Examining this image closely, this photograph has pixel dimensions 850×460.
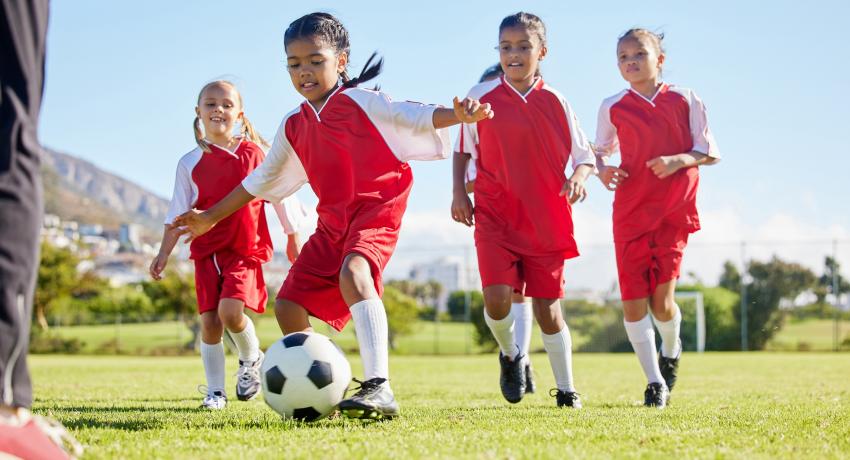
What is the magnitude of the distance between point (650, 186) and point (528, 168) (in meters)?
0.90

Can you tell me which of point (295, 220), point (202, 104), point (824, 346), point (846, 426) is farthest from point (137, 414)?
point (824, 346)

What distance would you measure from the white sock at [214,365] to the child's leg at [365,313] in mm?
2164

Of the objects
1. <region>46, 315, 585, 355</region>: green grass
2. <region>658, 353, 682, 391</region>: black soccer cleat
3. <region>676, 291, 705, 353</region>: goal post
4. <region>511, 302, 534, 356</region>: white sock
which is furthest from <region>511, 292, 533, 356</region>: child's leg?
<region>676, 291, 705, 353</region>: goal post

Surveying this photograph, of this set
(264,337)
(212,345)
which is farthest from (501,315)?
(264,337)

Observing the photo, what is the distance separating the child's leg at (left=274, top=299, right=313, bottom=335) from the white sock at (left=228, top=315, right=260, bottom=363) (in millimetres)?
1710

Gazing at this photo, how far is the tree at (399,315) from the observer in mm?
28531

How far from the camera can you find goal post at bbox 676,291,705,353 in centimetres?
2578

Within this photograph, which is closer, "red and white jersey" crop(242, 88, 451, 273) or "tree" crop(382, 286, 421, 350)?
"red and white jersey" crop(242, 88, 451, 273)

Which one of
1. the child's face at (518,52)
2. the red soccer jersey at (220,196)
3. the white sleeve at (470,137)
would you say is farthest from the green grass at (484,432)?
the child's face at (518,52)

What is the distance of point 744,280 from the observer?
27.3 metres

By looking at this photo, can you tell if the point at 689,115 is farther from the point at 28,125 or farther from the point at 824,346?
the point at 824,346

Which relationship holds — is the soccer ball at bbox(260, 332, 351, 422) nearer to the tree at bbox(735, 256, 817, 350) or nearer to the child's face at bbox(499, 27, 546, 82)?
the child's face at bbox(499, 27, 546, 82)

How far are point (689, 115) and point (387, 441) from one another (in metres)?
3.50

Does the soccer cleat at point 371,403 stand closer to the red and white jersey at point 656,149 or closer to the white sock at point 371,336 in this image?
the white sock at point 371,336
